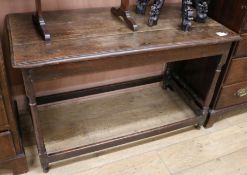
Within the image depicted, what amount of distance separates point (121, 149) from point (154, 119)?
1.12 ft

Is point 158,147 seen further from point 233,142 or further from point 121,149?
point 233,142

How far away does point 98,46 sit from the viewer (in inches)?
42.2

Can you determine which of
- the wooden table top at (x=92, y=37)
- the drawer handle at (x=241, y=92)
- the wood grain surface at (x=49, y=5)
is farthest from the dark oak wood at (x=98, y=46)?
the drawer handle at (x=241, y=92)

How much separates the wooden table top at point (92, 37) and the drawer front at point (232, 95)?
0.38m

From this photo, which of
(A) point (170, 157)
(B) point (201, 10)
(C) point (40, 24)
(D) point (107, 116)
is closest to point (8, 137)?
(C) point (40, 24)

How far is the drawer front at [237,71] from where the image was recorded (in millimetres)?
1452

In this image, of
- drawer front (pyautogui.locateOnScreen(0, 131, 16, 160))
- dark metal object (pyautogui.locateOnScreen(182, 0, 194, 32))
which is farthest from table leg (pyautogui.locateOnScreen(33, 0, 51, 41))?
dark metal object (pyautogui.locateOnScreen(182, 0, 194, 32))

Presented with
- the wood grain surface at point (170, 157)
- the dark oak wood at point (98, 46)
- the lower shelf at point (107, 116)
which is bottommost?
the wood grain surface at point (170, 157)

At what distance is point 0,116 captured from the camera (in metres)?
1.08

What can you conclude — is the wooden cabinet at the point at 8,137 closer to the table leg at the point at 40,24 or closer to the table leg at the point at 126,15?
the table leg at the point at 40,24

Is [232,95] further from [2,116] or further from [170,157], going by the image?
[2,116]

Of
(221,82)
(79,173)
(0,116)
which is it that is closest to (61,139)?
(79,173)

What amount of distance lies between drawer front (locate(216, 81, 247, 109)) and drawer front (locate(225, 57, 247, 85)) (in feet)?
0.12

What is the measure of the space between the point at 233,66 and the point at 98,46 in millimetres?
814
